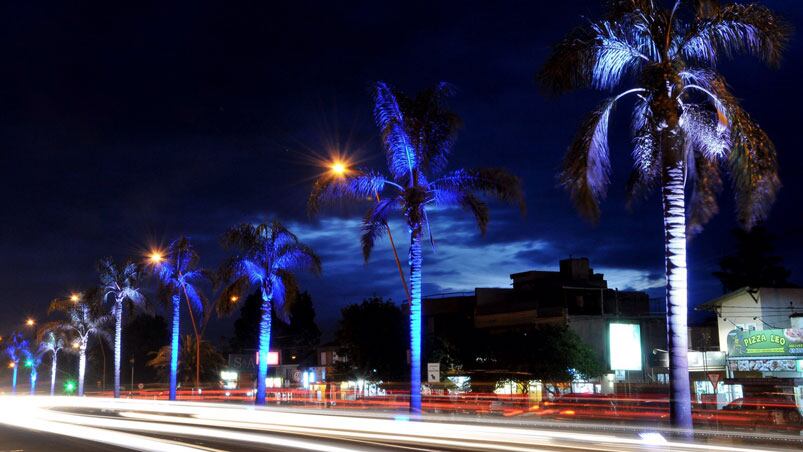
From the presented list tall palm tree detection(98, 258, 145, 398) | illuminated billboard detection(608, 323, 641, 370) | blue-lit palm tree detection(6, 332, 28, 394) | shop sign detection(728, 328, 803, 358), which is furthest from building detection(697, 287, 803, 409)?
blue-lit palm tree detection(6, 332, 28, 394)

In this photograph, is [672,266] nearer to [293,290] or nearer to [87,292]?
[293,290]

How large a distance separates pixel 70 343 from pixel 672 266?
78.5 metres

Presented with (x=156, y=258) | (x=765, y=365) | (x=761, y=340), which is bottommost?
(x=765, y=365)

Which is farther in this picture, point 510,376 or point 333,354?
point 333,354

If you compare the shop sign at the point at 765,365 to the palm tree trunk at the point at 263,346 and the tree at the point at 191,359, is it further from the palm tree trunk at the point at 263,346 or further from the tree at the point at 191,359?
the tree at the point at 191,359

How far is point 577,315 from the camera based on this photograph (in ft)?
181

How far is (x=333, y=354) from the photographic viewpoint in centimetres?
8325

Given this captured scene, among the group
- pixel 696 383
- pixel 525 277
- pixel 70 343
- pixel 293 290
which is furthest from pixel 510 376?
pixel 70 343

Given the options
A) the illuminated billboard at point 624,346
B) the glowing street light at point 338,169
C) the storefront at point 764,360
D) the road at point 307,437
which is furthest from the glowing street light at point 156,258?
the storefront at point 764,360

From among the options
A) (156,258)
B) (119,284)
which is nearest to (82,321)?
(119,284)

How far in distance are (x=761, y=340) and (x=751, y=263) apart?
139 feet

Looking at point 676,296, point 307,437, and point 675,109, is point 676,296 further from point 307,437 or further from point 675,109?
point 307,437

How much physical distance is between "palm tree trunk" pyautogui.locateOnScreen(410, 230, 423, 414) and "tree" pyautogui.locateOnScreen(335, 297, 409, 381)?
→ 3037 cm

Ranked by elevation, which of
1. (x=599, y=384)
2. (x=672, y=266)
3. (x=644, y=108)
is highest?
(x=644, y=108)
